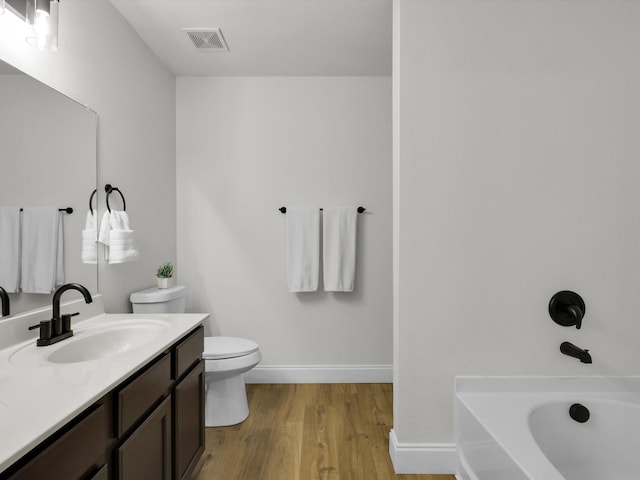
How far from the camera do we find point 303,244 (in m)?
2.88

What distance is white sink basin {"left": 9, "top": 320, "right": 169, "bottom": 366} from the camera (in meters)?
1.30

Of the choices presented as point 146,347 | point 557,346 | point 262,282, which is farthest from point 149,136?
point 557,346

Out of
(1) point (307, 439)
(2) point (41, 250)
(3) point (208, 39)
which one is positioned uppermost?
(3) point (208, 39)

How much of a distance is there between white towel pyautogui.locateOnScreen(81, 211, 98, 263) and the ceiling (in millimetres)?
1219

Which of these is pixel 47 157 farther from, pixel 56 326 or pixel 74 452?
pixel 74 452

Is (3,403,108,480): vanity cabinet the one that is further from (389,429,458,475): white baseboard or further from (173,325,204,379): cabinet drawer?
(389,429,458,475): white baseboard

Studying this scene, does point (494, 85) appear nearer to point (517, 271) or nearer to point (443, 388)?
point (517, 271)

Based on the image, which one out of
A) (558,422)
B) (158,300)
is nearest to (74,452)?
(158,300)

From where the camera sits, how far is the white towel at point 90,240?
1.80 metres

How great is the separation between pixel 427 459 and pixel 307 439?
67cm

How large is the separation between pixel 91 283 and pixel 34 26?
111 cm

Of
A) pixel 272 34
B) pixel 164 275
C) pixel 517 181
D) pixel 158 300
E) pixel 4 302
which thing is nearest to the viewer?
pixel 4 302

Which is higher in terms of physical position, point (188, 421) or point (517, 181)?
point (517, 181)

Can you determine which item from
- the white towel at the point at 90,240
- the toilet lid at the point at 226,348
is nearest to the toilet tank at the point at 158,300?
the toilet lid at the point at 226,348
